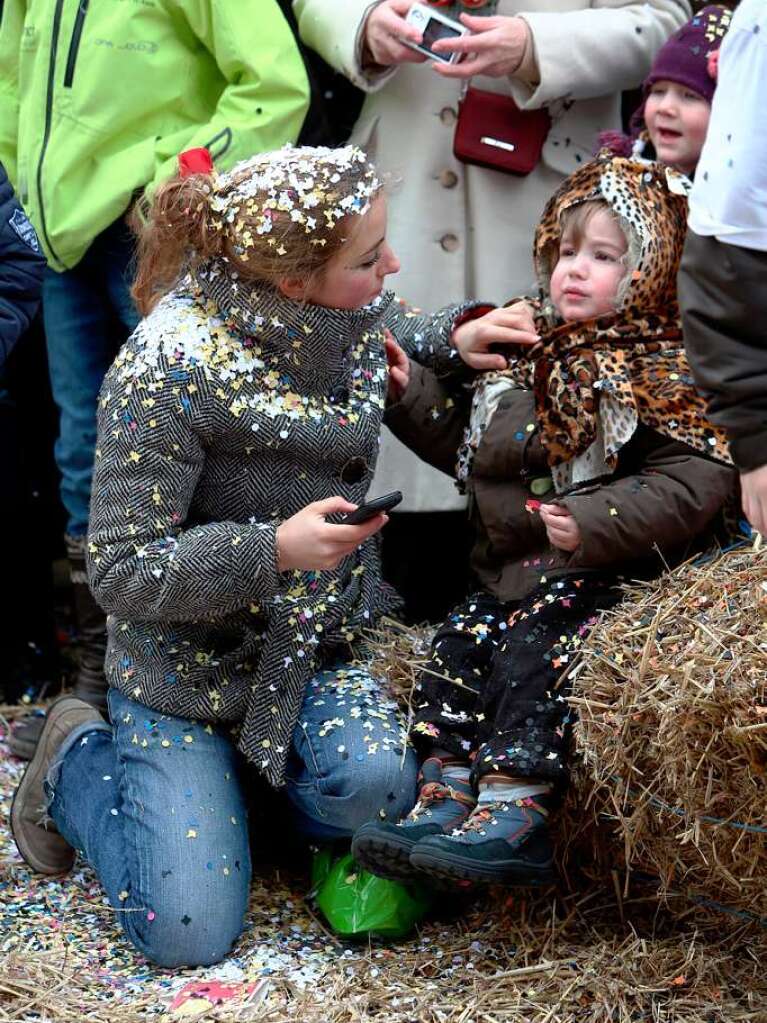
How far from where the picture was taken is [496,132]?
3578mm

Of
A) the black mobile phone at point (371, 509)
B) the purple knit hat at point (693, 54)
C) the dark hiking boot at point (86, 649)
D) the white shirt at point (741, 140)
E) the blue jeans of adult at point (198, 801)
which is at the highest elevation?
the white shirt at point (741, 140)

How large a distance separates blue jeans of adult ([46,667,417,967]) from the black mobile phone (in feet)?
1.54

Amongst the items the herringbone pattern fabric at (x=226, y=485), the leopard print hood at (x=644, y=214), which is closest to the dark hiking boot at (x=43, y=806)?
the herringbone pattern fabric at (x=226, y=485)

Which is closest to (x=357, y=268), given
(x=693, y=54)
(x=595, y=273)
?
(x=595, y=273)

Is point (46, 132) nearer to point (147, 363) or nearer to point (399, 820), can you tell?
point (147, 363)

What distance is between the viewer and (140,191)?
3.59 meters

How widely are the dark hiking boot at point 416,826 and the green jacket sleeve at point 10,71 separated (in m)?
1.94

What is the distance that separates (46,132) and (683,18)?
1.57m

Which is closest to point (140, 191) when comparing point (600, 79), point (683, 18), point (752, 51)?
point (600, 79)

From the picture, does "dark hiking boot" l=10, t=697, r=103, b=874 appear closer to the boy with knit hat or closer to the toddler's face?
the toddler's face

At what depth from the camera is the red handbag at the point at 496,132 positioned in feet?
11.7

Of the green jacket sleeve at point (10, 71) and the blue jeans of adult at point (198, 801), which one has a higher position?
the green jacket sleeve at point (10, 71)

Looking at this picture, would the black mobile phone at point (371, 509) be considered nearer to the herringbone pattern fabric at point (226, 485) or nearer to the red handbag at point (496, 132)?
the herringbone pattern fabric at point (226, 485)

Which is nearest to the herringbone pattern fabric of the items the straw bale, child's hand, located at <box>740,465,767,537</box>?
the straw bale
